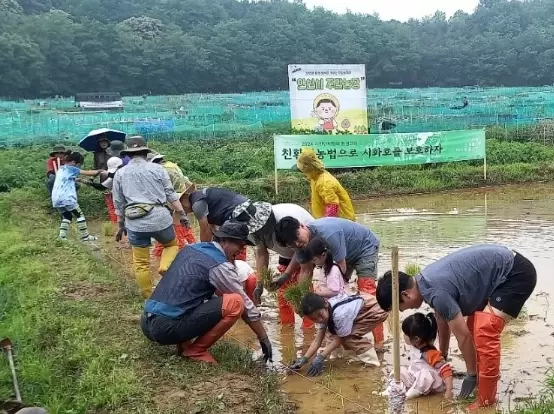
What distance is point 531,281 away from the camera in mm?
4078

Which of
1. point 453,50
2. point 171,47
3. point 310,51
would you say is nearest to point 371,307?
point 171,47

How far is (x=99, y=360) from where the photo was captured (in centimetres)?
443

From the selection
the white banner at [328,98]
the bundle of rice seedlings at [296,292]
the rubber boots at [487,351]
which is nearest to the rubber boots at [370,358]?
the bundle of rice seedlings at [296,292]

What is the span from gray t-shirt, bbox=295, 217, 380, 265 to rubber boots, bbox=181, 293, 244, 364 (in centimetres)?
80

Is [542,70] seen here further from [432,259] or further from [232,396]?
[232,396]

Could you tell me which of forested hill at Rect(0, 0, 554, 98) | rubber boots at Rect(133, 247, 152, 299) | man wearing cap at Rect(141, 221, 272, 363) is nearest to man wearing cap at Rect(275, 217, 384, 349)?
man wearing cap at Rect(141, 221, 272, 363)

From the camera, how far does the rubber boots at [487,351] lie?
3922 millimetres

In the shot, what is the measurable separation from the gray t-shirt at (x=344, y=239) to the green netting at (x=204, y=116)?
1834 centimetres

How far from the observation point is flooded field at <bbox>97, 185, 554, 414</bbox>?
446 cm

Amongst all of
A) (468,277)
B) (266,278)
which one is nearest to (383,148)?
(266,278)

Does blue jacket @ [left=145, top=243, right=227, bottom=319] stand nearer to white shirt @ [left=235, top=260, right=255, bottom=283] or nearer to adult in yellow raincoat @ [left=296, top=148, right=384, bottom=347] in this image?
white shirt @ [left=235, top=260, right=255, bottom=283]

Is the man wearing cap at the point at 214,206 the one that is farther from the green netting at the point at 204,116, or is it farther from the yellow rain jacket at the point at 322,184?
the green netting at the point at 204,116

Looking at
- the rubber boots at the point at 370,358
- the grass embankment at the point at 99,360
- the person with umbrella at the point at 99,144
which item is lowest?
the rubber boots at the point at 370,358

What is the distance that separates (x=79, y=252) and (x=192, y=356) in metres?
4.07
